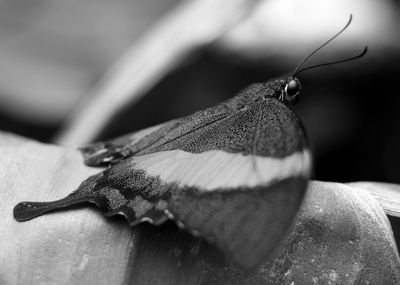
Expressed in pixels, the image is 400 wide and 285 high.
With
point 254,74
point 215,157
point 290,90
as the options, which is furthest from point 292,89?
point 254,74

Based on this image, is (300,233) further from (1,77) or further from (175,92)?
(1,77)

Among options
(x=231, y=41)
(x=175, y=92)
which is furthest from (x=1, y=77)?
(x=231, y=41)

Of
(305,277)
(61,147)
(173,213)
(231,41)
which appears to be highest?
(231,41)

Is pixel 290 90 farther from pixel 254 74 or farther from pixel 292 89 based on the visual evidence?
pixel 254 74

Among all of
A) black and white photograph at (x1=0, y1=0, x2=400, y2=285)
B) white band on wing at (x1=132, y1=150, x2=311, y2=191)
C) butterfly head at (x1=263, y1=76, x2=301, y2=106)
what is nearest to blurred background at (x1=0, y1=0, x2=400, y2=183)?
black and white photograph at (x1=0, y1=0, x2=400, y2=285)

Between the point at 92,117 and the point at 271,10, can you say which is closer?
the point at 92,117

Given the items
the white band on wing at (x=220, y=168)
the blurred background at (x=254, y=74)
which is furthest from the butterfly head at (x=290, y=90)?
the blurred background at (x=254, y=74)
